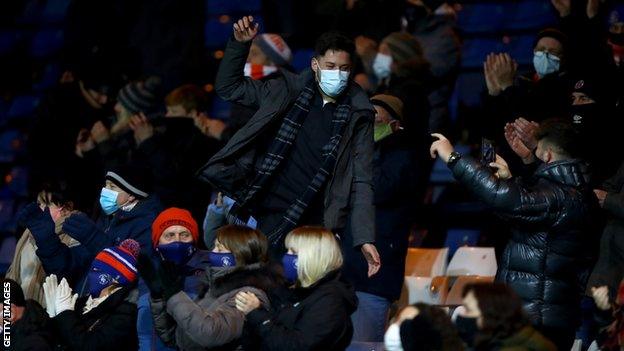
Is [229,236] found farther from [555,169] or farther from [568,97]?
[568,97]

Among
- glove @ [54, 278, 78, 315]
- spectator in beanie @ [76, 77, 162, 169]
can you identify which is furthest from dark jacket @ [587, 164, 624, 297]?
spectator in beanie @ [76, 77, 162, 169]

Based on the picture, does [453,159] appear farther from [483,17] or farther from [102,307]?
[483,17]

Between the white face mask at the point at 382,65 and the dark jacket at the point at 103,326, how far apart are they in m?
3.59

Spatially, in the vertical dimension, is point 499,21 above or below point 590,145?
below

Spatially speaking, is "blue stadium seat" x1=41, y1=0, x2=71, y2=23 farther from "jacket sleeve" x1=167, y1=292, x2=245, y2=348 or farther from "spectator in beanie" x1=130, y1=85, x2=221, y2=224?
"jacket sleeve" x1=167, y1=292, x2=245, y2=348

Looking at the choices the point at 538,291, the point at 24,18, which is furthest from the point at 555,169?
the point at 24,18

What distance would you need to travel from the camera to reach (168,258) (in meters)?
9.64

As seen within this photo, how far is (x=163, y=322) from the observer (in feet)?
29.1

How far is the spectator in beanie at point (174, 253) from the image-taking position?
9.44 meters

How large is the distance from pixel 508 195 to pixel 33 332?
3031 mm

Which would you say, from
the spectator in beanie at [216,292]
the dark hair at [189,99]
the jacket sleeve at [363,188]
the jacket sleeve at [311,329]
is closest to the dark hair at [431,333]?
the jacket sleeve at [311,329]

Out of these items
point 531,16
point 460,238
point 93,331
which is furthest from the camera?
point 531,16

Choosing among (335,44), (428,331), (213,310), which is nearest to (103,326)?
(213,310)

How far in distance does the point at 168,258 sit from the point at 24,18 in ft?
27.8
